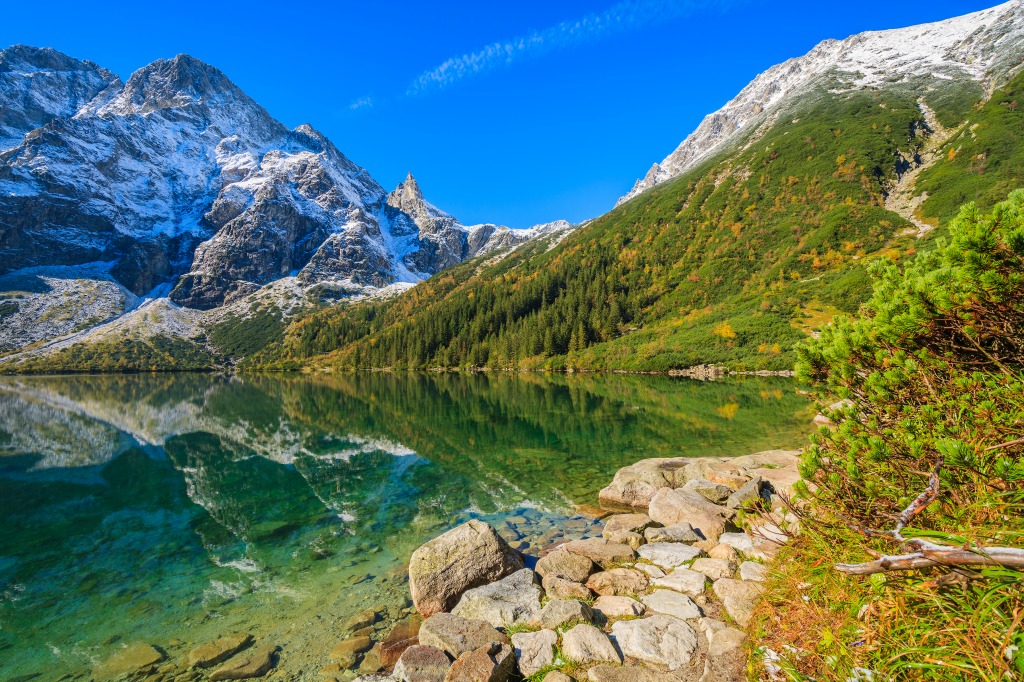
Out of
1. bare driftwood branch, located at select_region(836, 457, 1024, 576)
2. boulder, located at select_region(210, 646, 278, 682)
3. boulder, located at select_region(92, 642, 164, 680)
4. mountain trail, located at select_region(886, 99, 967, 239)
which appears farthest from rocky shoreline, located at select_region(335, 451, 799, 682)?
mountain trail, located at select_region(886, 99, 967, 239)

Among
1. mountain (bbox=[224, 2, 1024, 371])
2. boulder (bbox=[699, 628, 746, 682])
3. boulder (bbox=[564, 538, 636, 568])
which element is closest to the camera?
boulder (bbox=[699, 628, 746, 682])

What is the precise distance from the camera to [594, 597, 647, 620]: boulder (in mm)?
8266

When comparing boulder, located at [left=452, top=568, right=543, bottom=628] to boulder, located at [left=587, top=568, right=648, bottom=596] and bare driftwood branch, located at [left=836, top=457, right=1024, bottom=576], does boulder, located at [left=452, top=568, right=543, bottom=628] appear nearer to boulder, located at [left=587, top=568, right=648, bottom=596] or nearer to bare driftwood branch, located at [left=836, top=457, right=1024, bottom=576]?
boulder, located at [left=587, top=568, right=648, bottom=596]

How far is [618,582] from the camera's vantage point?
9.54 m

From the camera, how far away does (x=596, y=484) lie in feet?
65.3

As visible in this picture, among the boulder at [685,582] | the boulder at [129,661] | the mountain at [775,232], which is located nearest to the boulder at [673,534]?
the boulder at [685,582]

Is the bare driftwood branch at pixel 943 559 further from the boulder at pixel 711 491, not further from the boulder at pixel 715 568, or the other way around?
the boulder at pixel 711 491

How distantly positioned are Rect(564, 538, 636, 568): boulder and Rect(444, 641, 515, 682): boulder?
4.27 meters

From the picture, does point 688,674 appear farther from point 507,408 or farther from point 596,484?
point 507,408

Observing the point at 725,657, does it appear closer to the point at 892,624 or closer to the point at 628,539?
the point at 892,624

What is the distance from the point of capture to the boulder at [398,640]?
8745 millimetres

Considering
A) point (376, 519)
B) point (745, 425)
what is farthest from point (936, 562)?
point (745, 425)

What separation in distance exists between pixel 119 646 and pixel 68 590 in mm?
4816

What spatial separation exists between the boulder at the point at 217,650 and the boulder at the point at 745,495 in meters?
13.1
